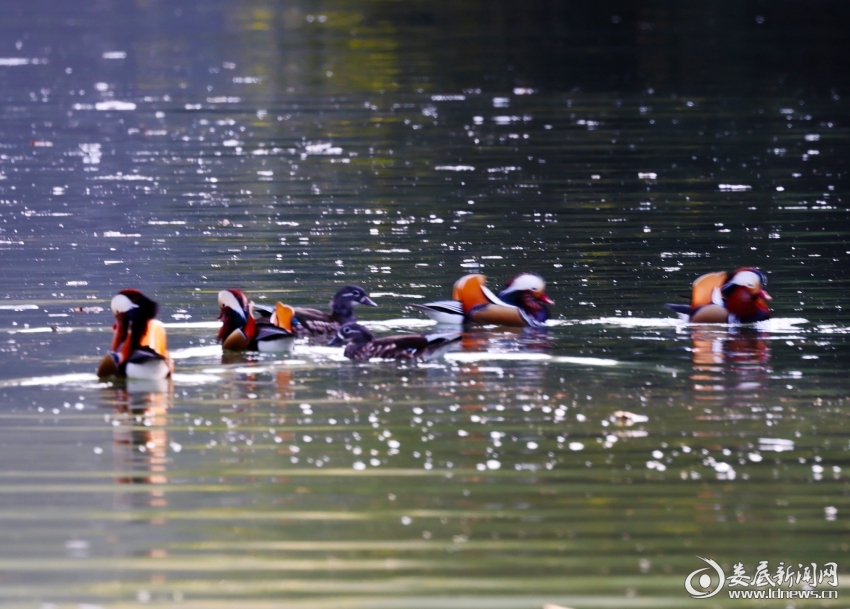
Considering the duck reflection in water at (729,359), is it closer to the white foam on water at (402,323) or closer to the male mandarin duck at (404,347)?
the male mandarin duck at (404,347)

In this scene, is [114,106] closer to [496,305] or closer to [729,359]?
[496,305]

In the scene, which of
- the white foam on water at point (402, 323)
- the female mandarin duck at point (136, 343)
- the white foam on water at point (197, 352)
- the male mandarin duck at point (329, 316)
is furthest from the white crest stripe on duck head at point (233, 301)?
the white foam on water at point (402, 323)

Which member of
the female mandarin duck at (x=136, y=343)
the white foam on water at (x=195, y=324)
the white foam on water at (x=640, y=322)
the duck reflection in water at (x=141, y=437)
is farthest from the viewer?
the white foam on water at (x=640, y=322)

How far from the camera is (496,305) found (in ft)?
47.0

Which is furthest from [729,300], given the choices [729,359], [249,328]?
[249,328]

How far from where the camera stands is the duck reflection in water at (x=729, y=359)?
12008 millimetres

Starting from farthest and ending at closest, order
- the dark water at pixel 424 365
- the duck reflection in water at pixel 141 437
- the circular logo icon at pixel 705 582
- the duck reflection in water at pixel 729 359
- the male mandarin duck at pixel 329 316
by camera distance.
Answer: the male mandarin duck at pixel 329 316, the duck reflection in water at pixel 729 359, the duck reflection in water at pixel 141 437, the dark water at pixel 424 365, the circular logo icon at pixel 705 582

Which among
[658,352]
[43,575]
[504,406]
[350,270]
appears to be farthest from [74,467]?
[350,270]

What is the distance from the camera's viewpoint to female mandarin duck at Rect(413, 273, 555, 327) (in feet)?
46.7

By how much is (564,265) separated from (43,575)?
980 cm

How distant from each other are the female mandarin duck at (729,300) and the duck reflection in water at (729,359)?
0.15 meters

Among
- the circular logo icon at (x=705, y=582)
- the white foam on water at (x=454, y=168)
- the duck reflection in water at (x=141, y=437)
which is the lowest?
the circular logo icon at (x=705, y=582)

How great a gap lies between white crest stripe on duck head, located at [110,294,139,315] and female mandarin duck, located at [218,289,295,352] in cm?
129

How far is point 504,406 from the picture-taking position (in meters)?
11.3
